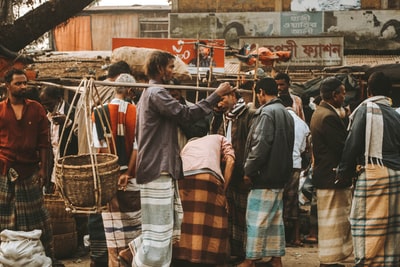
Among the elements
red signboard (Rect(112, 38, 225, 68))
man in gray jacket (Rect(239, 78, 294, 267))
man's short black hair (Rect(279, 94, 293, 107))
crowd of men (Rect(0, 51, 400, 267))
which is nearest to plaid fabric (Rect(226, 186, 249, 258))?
crowd of men (Rect(0, 51, 400, 267))

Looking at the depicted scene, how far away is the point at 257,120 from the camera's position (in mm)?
6578

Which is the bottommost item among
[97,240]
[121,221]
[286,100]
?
[97,240]

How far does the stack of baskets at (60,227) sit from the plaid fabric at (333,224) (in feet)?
10.1

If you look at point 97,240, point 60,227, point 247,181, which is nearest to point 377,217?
point 247,181

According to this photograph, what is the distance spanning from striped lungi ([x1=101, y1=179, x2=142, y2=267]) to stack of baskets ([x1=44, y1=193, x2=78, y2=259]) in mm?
1635

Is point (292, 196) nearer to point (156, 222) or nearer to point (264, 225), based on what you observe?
point (264, 225)

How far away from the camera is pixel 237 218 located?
283 inches

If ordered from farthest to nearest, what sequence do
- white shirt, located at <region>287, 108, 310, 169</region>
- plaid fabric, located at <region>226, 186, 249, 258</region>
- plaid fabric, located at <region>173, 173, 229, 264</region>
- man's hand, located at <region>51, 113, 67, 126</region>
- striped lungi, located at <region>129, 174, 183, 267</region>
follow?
white shirt, located at <region>287, 108, 310, 169</region> → man's hand, located at <region>51, 113, 67, 126</region> → plaid fabric, located at <region>226, 186, 249, 258</region> → plaid fabric, located at <region>173, 173, 229, 264</region> → striped lungi, located at <region>129, 174, 183, 267</region>

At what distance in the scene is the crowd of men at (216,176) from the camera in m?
5.52

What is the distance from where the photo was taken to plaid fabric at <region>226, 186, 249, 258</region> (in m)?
7.12

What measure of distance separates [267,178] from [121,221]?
155cm

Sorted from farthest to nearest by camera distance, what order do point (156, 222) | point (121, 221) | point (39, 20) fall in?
point (39, 20), point (121, 221), point (156, 222)

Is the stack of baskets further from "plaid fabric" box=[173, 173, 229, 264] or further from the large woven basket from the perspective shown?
the large woven basket

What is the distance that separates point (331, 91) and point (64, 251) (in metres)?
3.74
